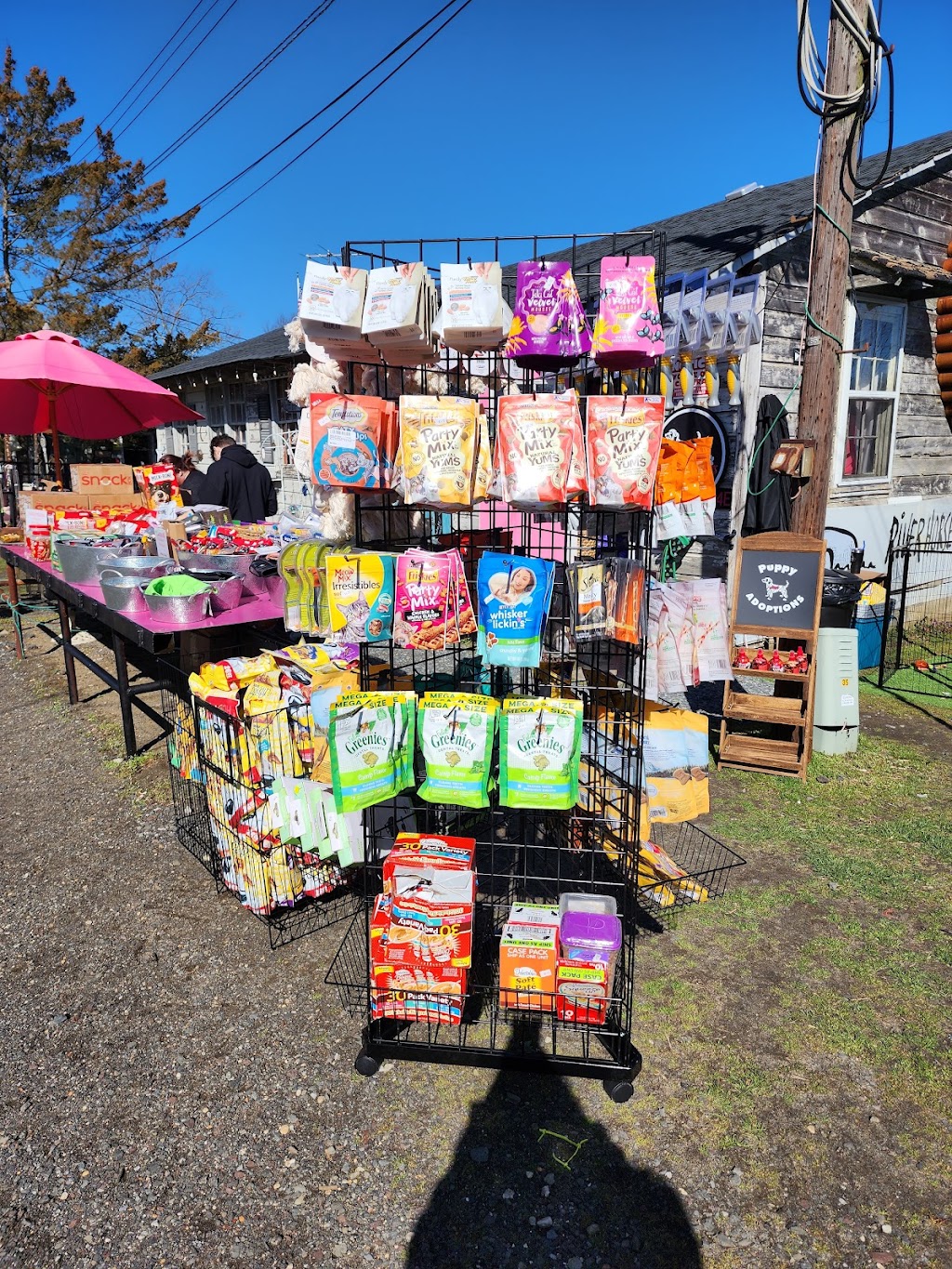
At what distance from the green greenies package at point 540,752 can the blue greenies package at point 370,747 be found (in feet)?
1.06

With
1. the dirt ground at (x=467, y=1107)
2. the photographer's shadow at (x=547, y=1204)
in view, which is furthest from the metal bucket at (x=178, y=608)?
the photographer's shadow at (x=547, y=1204)

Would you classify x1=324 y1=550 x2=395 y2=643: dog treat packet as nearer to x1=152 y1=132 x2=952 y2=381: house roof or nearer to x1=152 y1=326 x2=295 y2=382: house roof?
x1=152 y1=132 x2=952 y2=381: house roof

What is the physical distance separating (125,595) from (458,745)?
9.57ft

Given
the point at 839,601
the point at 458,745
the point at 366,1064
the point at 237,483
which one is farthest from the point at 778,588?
the point at 237,483

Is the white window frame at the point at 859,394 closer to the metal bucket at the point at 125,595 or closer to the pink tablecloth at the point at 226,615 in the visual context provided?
the pink tablecloth at the point at 226,615

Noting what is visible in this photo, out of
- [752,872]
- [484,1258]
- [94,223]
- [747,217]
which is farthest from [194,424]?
[484,1258]

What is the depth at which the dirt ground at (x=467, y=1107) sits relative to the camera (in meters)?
2.03

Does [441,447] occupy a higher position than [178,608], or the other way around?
[441,447]

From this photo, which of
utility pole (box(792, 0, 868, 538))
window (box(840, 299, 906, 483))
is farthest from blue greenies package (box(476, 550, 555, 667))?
window (box(840, 299, 906, 483))

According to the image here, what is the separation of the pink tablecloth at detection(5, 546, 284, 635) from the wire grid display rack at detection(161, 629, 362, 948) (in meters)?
0.50

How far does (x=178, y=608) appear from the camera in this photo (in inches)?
164

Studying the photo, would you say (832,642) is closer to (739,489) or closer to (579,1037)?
(739,489)

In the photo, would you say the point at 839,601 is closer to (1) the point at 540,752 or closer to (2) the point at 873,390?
(2) the point at 873,390

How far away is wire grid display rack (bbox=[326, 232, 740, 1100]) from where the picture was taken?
2475 mm
